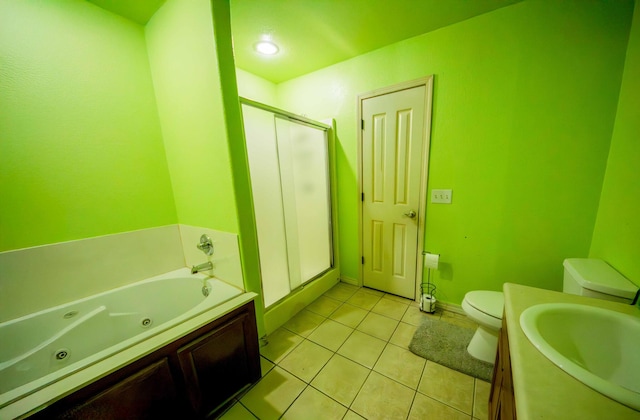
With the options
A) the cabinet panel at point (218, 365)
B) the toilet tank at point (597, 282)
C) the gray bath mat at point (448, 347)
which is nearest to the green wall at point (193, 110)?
the cabinet panel at point (218, 365)

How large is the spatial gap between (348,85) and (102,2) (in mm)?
1798

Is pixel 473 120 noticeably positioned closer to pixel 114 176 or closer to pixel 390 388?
pixel 390 388

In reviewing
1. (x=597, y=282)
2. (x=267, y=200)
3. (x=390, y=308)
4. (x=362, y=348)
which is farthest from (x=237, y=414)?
(x=597, y=282)

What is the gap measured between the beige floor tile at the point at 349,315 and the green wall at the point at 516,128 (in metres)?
0.79

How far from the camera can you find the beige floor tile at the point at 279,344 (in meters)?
1.51

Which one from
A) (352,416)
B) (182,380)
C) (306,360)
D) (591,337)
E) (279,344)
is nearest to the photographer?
(591,337)

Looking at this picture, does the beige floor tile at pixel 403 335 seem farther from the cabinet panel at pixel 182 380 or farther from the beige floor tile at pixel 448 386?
the cabinet panel at pixel 182 380

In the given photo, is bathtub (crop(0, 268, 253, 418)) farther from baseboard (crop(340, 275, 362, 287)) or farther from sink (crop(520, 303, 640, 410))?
baseboard (crop(340, 275, 362, 287))

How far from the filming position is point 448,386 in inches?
48.8

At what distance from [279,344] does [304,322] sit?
0.29m

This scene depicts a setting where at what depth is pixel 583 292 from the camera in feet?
3.33

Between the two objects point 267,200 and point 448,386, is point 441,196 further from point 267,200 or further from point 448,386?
point 267,200

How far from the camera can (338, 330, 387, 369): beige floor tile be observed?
1.45 m

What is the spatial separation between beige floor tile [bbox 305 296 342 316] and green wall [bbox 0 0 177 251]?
61.4 inches
